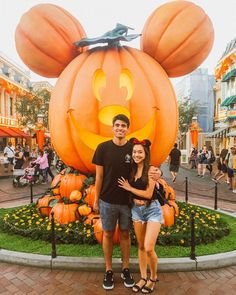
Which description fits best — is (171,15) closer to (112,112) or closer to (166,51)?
(166,51)

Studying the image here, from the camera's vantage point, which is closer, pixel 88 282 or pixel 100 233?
pixel 88 282

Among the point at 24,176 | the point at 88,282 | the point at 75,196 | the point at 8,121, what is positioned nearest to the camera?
the point at 88,282

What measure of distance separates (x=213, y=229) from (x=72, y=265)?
2.43 meters

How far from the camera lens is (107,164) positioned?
3262 mm

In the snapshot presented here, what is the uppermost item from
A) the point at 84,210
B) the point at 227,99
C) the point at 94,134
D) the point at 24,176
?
the point at 227,99

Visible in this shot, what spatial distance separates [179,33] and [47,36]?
2225 mm

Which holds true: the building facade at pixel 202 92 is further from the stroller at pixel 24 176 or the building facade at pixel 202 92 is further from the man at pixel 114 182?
the man at pixel 114 182

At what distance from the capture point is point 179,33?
15.6ft

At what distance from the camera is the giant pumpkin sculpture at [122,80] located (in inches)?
183

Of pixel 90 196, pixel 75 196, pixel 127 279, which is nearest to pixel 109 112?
pixel 90 196

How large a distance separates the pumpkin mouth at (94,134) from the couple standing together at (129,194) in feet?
4.63

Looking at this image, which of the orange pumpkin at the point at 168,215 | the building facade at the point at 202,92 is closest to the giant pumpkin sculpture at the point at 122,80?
the orange pumpkin at the point at 168,215

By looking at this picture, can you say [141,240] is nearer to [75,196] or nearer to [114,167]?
[114,167]

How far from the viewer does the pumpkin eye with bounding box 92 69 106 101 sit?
15.5 ft
